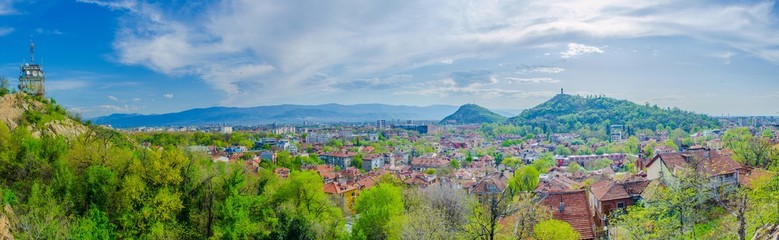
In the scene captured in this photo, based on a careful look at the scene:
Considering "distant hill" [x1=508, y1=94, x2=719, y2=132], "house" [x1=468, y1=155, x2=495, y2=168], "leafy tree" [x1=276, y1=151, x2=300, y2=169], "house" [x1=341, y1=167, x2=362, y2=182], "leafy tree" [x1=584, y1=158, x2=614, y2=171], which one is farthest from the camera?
"distant hill" [x1=508, y1=94, x2=719, y2=132]

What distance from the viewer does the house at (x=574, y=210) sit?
67.4ft

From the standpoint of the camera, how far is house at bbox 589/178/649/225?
25.2 m

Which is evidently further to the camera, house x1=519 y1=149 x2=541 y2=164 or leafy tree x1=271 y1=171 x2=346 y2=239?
house x1=519 y1=149 x2=541 y2=164

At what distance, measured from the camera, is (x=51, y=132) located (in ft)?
98.3

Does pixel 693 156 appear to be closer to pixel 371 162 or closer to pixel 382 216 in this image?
pixel 382 216

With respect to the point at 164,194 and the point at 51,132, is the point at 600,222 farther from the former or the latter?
the point at 51,132

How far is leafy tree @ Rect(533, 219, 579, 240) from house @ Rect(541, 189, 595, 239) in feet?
10.8

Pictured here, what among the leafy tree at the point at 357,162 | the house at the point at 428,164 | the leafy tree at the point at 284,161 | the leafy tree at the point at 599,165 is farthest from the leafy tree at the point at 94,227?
the leafy tree at the point at 599,165

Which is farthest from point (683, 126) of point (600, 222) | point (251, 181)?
point (251, 181)

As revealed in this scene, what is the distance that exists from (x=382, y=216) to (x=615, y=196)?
1274 centimetres

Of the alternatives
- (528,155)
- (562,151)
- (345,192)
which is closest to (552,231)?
(345,192)

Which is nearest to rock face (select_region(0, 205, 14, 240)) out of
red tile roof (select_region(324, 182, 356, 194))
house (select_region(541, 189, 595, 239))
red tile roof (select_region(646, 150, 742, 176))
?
house (select_region(541, 189, 595, 239))

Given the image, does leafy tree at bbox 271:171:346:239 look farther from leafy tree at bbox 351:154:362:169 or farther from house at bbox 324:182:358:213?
leafy tree at bbox 351:154:362:169

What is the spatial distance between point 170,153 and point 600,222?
22.3 m
